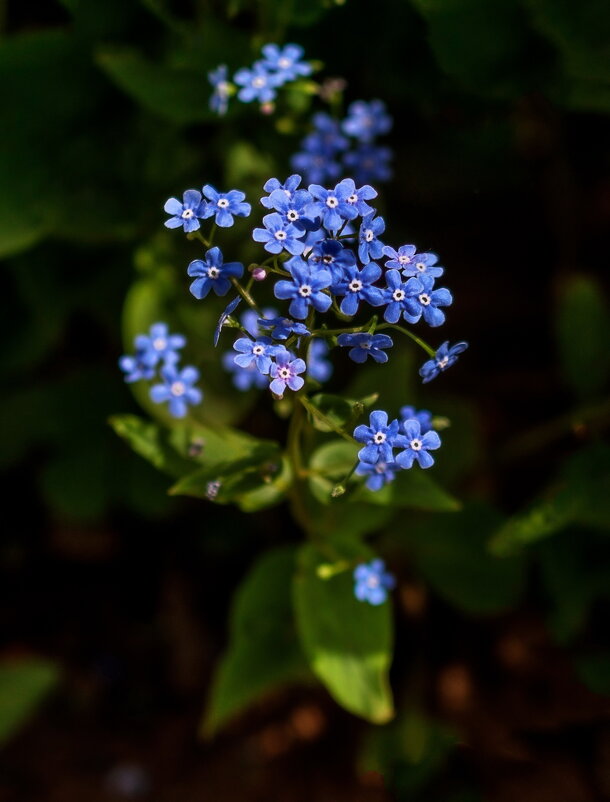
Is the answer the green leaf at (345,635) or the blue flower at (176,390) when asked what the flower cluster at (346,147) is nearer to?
the blue flower at (176,390)

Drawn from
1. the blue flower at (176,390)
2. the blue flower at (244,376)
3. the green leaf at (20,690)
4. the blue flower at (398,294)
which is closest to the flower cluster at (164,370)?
the blue flower at (176,390)

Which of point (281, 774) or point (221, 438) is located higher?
point (221, 438)

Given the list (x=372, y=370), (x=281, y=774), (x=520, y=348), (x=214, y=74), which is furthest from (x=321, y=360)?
(x=281, y=774)

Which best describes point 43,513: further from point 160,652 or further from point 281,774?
point 281,774

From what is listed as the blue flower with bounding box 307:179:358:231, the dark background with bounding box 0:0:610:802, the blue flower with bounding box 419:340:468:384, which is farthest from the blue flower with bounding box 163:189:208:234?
the dark background with bounding box 0:0:610:802

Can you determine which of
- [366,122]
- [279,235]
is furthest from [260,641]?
[366,122]

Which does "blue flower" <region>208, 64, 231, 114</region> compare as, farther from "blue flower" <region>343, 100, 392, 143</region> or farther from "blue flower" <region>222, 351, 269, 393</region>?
A: "blue flower" <region>222, 351, 269, 393</region>
